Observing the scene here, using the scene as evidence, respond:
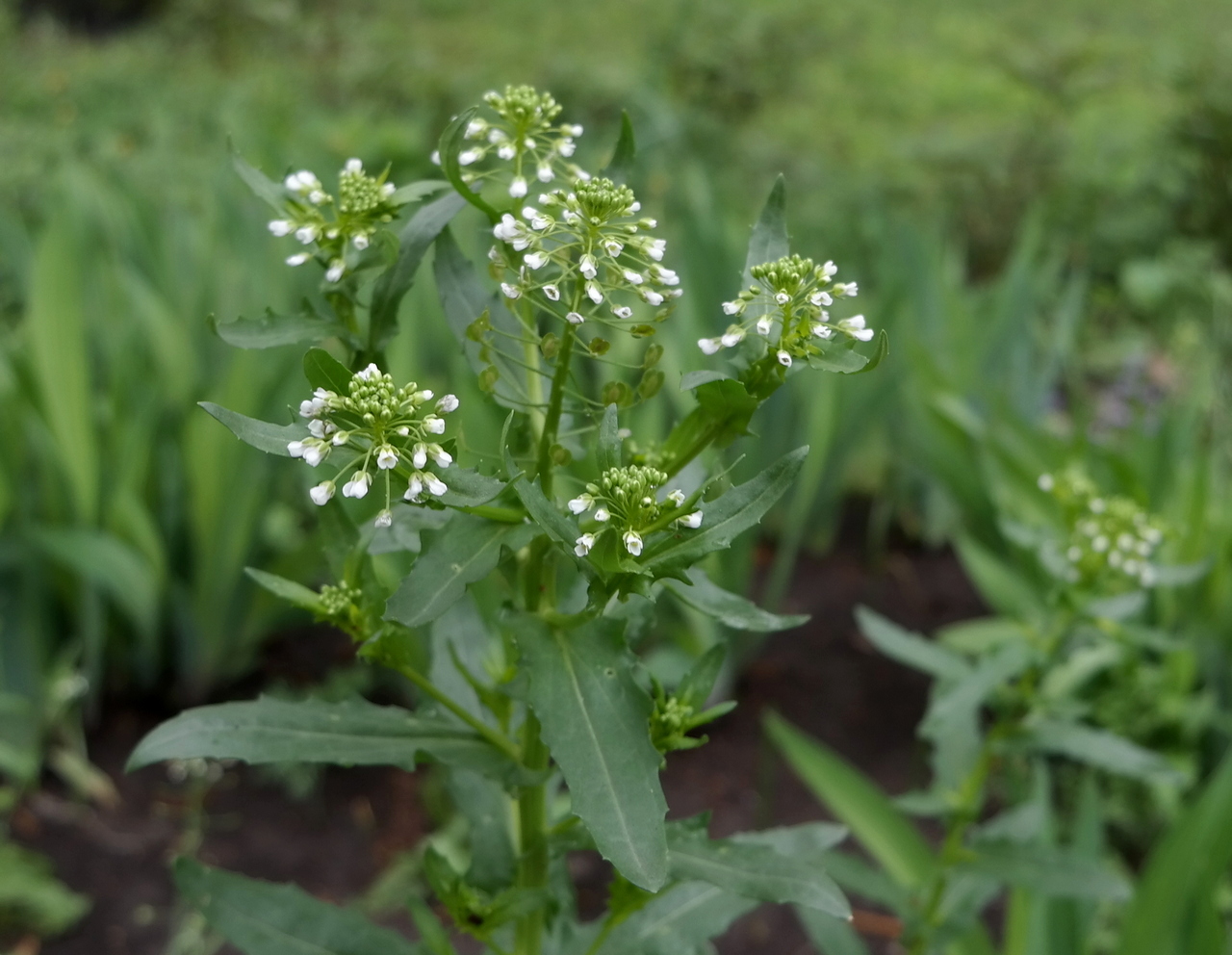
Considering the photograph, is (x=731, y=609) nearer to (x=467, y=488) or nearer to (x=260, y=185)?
(x=467, y=488)

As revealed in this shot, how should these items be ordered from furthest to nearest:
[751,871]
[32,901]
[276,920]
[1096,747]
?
[32,901]
[1096,747]
[276,920]
[751,871]

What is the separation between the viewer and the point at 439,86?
565 centimetres

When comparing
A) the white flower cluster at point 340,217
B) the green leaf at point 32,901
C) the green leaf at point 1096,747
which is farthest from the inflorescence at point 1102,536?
the green leaf at point 32,901

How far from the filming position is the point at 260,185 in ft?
2.81

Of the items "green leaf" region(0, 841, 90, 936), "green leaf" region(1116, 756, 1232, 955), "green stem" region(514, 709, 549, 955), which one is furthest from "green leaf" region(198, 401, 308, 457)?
"green leaf" region(0, 841, 90, 936)

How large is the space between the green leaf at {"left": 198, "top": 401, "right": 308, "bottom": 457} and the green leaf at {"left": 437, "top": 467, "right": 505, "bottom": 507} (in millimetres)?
97

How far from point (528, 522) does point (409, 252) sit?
0.22 metres

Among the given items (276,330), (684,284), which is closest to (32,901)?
(276,330)

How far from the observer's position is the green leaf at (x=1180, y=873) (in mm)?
1449

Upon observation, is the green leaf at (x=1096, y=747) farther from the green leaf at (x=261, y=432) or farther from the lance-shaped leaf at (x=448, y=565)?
the green leaf at (x=261, y=432)

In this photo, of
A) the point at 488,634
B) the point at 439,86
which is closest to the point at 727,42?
the point at 439,86

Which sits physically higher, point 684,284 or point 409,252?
point 409,252

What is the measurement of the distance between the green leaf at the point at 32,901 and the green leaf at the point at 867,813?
46.4 inches

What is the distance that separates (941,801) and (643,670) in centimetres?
74
